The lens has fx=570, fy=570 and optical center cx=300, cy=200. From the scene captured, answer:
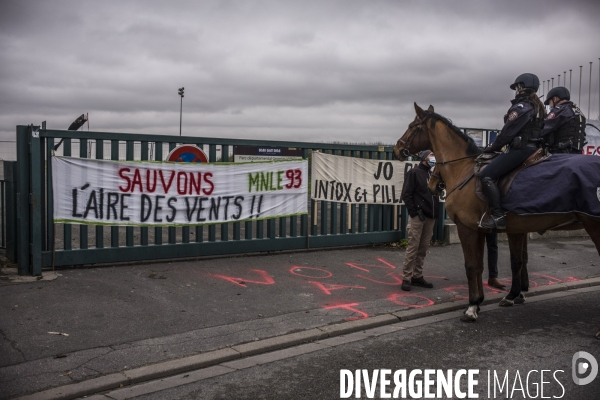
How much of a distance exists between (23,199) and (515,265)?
7089mm

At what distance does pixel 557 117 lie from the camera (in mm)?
7363

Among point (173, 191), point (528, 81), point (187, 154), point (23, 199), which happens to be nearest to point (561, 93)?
point (528, 81)

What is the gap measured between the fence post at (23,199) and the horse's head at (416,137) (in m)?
5.36

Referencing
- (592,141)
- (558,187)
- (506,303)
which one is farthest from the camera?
(592,141)

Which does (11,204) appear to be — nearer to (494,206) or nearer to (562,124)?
(494,206)

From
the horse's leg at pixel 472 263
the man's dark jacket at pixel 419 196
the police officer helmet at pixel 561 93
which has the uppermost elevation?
the police officer helmet at pixel 561 93

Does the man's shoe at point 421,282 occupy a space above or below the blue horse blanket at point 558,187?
below

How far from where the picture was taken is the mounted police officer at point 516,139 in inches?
276

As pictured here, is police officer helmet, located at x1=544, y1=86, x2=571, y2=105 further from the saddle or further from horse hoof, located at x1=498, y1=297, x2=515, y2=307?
horse hoof, located at x1=498, y1=297, x2=515, y2=307

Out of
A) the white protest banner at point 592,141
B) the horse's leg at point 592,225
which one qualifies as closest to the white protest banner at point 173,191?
the horse's leg at point 592,225

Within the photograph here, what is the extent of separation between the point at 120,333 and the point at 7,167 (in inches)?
154

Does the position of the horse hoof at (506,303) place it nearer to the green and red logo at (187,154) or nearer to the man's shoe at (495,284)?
the man's shoe at (495,284)

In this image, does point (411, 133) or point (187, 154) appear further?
point (187, 154)

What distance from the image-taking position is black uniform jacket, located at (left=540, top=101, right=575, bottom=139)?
7336 mm
